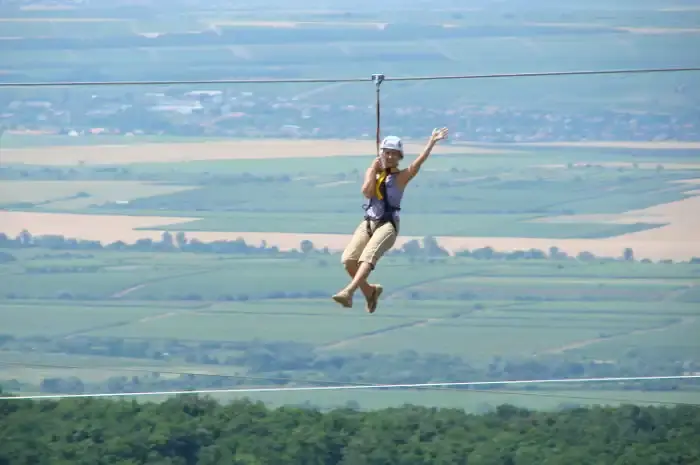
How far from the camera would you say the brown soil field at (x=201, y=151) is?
16188 cm

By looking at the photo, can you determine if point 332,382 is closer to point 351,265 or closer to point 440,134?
point 351,265

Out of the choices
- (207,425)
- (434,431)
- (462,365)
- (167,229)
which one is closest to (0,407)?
(207,425)

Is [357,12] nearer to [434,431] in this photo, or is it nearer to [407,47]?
[407,47]

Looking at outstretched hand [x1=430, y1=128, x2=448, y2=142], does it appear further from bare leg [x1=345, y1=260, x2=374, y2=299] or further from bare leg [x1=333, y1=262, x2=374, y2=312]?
bare leg [x1=345, y1=260, x2=374, y2=299]

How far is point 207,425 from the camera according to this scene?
80.0 meters

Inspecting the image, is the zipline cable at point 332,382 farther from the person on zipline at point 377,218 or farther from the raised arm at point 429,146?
the raised arm at point 429,146

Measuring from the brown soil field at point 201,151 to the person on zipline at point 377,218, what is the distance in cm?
14136

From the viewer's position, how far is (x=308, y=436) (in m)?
80.9

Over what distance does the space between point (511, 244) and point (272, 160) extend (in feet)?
107

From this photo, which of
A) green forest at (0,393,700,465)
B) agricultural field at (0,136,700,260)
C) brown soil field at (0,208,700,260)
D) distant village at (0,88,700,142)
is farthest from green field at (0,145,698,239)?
green forest at (0,393,700,465)

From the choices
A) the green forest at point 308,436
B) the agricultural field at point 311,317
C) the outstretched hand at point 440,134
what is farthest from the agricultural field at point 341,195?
the outstretched hand at point 440,134

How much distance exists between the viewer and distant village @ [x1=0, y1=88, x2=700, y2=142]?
16512 centimetres

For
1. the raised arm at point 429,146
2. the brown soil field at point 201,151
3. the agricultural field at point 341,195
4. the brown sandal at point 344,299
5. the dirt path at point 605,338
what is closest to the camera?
the raised arm at point 429,146

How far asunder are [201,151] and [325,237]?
25046 mm
